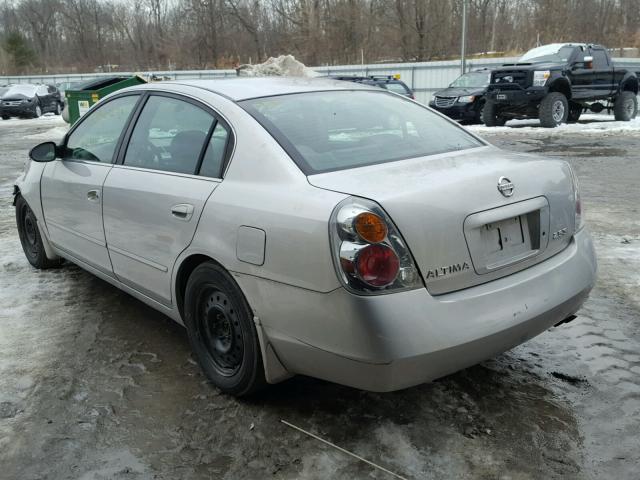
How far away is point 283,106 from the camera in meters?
3.25

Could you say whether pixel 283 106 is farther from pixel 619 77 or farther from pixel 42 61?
pixel 42 61

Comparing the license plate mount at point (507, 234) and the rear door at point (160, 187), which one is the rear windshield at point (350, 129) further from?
the license plate mount at point (507, 234)

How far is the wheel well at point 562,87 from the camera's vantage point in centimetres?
1581

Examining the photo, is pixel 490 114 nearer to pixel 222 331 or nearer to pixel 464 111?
pixel 464 111

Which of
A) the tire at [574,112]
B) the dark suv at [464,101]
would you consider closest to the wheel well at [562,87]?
the tire at [574,112]

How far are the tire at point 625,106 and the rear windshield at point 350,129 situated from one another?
626 inches

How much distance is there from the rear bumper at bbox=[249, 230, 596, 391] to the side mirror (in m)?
2.43

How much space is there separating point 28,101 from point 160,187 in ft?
98.5

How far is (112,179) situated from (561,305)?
101 inches

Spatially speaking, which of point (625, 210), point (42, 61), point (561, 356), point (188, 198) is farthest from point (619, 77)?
point (42, 61)

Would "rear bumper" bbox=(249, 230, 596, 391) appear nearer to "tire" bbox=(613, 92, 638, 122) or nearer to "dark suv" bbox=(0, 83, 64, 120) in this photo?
"tire" bbox=(613, 92, 638, 122)

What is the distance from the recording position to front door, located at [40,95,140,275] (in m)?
3.90

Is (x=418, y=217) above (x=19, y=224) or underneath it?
above

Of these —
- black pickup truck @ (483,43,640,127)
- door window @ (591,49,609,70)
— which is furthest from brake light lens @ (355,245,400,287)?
door window @ (591,49,609,70)
